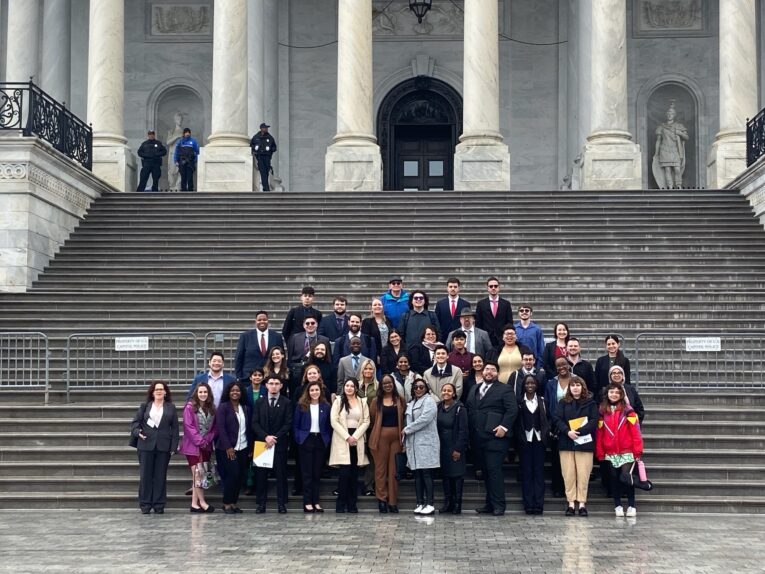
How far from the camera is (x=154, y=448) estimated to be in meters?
16.4

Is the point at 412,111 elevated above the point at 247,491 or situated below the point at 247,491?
above

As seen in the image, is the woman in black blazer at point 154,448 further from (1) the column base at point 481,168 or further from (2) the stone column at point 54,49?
(2) the stone column at point 54,49

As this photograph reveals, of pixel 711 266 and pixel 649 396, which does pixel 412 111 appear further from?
pixel 649 396

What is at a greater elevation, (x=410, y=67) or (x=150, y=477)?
(x=410, y=67)

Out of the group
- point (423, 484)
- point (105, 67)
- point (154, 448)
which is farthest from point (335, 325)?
point (105, 67)

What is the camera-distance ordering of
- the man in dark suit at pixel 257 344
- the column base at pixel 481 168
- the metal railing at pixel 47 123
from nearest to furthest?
the man in dark suit at pixel 257 344, the metal railing at pixel 47 123, the column base at pixel 481 168

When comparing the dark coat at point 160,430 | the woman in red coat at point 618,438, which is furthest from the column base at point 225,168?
the woman in red coat at point 618,438

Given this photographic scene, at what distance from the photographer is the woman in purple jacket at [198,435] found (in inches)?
643

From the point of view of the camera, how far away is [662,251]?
26.0 meters

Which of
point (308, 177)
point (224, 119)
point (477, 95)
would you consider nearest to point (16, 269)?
point (224, 119)

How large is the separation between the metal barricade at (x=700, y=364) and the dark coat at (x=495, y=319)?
2.13m

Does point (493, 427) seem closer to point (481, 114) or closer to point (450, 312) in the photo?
point (450, 312)

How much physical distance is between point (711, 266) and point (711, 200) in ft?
11.7

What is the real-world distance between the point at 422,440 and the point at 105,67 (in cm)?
1874
